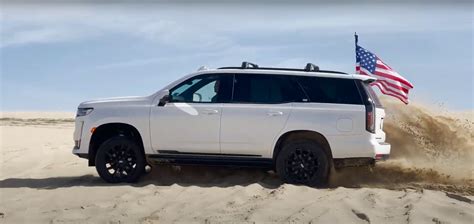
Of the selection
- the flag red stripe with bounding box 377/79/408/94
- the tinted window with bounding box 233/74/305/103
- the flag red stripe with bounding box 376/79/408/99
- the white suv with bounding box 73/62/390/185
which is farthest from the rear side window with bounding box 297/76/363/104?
the flag red stripe with bounding box 377/79/408/94

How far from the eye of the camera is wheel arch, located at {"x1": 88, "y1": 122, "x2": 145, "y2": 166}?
9.55 metres

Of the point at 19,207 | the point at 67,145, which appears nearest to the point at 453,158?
the point at 19,207

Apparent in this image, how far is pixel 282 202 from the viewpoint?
303 inches

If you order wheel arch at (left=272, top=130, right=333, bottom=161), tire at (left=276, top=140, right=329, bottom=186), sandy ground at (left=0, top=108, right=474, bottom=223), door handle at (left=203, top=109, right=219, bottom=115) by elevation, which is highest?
door handle at (left=203, top=109, right=219, bottom=115)

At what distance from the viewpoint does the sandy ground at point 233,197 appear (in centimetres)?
709

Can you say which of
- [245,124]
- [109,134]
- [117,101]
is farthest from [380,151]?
[109,134]

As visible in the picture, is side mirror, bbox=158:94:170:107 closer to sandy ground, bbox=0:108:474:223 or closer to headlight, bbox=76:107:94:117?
headlight, bbox=76:107:94:117

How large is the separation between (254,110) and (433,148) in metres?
3.97

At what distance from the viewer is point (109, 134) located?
9727 millimetres

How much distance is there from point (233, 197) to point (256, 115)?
154 cm

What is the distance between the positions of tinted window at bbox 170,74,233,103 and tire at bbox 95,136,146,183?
38.4 inches

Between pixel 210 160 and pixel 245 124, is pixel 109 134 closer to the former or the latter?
pixel 210 160

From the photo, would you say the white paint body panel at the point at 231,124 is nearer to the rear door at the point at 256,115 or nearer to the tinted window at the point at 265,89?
the rear door at the point at 256,115

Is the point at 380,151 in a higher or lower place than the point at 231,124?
lower
